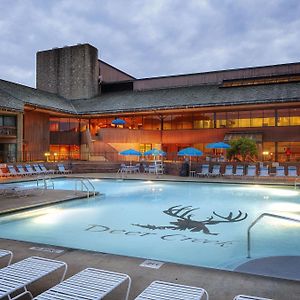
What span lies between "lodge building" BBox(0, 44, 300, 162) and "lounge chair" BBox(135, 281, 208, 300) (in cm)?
2303

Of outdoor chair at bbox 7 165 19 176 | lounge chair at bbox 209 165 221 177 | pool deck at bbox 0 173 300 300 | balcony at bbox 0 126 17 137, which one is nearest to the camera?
pool deck at bbox 0 173 300 300

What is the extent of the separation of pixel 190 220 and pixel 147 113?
21.1 metres

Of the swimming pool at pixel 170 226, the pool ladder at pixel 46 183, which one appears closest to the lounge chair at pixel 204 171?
the swimming pool at pixel 170 226

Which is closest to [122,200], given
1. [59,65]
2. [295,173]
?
[295,173]

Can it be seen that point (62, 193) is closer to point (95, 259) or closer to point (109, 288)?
point (95, 259)

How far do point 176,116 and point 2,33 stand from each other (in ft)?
373

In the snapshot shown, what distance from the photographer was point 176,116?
100ft

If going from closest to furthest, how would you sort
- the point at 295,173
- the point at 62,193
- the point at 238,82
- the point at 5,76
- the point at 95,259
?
the point at 95,259, the point at 62,193, the point at 295,173, the point at 238,82, the point at 5,76

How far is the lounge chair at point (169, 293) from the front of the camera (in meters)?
3.10

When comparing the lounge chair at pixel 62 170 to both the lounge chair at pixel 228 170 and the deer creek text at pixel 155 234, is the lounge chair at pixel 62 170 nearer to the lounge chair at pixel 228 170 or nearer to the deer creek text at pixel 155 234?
the lounge chair at pixel 228 170

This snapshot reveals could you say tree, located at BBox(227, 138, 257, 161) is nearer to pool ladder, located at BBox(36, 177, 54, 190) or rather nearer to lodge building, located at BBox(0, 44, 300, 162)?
lodge building, located at BBox(0, 44, 300, 162)

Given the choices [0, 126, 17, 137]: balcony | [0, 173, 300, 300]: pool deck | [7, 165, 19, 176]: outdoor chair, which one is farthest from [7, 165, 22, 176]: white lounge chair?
[0, 173, 300, 300]: pool deck

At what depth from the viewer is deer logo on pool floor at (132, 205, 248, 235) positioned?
9227 millimetres

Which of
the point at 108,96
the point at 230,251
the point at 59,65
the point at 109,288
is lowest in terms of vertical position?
the point at 230,251
